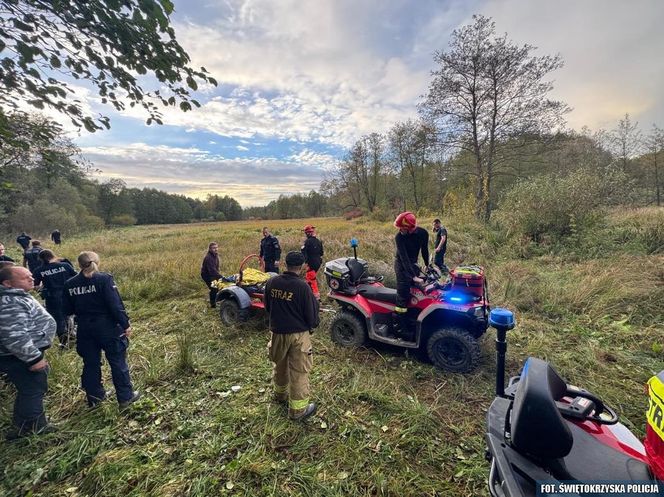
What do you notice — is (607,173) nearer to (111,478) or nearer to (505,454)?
(505,454)

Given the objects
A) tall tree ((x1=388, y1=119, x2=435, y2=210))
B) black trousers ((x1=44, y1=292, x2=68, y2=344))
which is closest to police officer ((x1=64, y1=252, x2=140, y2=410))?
black trousers ((x1=44, y1=292, x2=68, y2=344))

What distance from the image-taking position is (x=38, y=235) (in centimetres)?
2458

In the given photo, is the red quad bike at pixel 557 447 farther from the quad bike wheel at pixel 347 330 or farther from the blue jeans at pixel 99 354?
the blue jeans at pixel 99 354

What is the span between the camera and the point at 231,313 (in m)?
5.18

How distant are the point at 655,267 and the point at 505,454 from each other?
724cm

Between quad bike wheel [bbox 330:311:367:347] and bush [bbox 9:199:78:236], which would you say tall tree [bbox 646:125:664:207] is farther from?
bush [bbox 9:199:78:236]

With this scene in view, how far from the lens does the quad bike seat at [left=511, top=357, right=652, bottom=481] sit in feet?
4.18

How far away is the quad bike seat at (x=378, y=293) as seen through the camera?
4.04m

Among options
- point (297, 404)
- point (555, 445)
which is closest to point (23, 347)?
point (297, 404)

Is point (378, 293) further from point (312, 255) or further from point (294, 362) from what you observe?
point (312, 255)

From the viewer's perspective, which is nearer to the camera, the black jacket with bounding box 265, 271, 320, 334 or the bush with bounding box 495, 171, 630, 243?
the black jacket with bounding box 265, 271, 320, 334

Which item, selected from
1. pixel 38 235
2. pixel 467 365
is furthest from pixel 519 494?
pixel 38 235

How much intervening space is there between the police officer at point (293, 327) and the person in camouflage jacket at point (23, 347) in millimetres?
2029

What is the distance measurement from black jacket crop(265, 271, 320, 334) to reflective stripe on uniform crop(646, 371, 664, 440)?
229 cm
